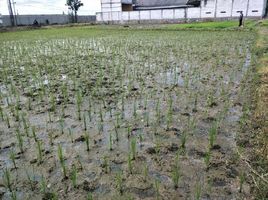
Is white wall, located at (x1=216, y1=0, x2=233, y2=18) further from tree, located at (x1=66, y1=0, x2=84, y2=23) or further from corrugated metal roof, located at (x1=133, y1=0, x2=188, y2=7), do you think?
tree, located at (x1=66, y1=0, x2=84, y2=23)

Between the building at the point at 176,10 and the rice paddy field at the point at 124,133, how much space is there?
23.8m

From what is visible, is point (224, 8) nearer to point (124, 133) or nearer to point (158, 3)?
point (158, 3)

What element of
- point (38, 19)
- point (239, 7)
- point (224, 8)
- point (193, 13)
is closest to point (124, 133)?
point (239, 7)

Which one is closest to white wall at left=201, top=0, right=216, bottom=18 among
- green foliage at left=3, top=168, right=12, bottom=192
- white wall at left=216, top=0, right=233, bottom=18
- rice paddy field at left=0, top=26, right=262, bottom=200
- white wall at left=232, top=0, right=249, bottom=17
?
white wall at left=216, top=0, right=233, bottom=18

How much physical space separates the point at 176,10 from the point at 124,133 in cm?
3049

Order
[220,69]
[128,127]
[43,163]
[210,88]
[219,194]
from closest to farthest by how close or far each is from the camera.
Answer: [219,194] < [43,163] < [128,127] < [210,88] < [220,69]

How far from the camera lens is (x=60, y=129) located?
4047mm

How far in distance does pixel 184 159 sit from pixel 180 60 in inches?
244

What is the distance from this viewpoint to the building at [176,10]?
2848 cm

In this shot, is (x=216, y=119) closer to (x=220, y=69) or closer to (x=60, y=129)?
(x=60, y=129)

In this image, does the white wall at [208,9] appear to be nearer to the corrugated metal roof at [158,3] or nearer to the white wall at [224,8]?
the white wall at [224,8]

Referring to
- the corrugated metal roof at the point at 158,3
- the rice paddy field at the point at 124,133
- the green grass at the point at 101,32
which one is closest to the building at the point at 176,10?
the corrugated metal roof at the point at 158,3

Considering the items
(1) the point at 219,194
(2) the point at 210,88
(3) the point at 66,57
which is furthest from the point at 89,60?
(1) the point at 219,194

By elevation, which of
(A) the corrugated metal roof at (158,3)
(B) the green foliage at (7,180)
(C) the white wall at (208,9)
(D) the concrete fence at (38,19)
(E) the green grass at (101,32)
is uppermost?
(A) the corrugated metal roof at (158,3)
